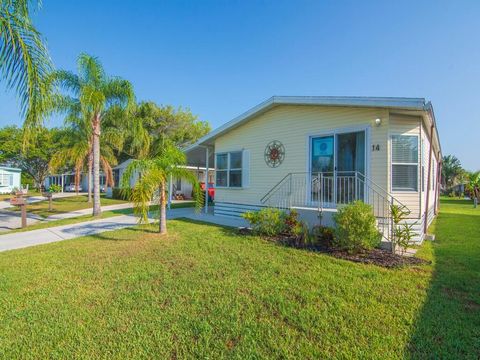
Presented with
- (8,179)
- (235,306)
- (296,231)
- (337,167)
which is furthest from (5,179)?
(235,306)

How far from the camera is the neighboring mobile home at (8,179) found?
31677 millimetres

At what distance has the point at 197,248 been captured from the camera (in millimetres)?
6164

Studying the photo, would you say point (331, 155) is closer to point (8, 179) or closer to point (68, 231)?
point (68, 231)

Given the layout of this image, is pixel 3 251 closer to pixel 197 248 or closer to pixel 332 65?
pixel 197 248

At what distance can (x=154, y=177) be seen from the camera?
6895mm

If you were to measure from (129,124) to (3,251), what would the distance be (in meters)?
8.14

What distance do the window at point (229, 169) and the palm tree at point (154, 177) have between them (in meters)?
3.16

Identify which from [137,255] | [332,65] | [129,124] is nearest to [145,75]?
[129,124]

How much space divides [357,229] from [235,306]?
10.8ft

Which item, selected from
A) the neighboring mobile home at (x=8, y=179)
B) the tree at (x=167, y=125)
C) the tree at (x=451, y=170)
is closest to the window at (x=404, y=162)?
the tree at (x=167, y=125)

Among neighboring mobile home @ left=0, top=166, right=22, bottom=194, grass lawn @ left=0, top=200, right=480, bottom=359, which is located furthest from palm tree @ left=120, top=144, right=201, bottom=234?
neighboring mobile home @ left=0, top=166, right=22, bottom=194

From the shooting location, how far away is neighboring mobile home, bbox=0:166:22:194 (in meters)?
31.7

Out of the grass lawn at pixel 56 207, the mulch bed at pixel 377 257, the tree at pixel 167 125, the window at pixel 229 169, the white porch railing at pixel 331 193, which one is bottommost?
the grass lawn at pixel 56 207

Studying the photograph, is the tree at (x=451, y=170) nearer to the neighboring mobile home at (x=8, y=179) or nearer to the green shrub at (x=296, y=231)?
the green shrub at (x=296, y=231)
